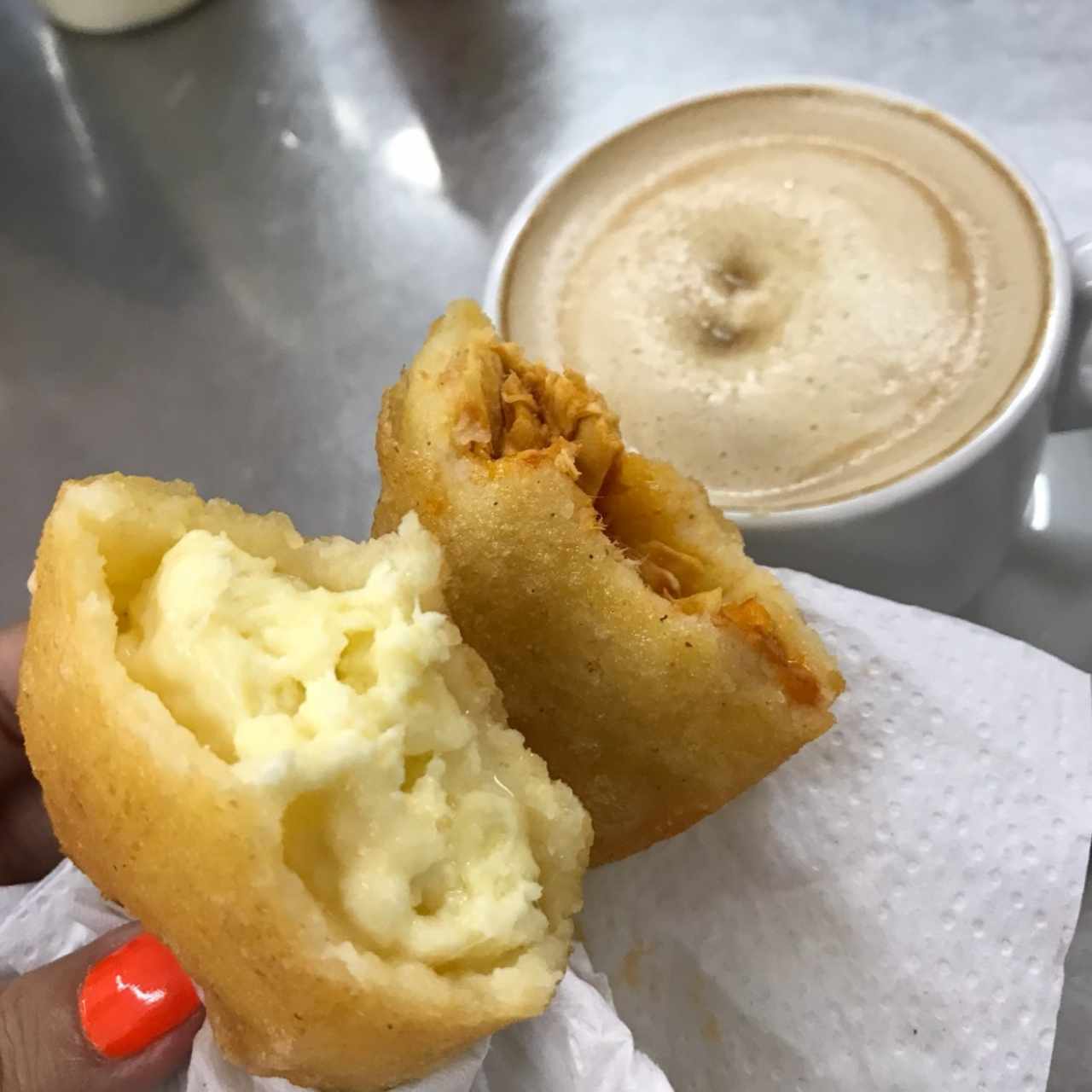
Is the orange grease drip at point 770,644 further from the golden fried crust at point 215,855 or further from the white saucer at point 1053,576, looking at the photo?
the white saucer at point 1053,576

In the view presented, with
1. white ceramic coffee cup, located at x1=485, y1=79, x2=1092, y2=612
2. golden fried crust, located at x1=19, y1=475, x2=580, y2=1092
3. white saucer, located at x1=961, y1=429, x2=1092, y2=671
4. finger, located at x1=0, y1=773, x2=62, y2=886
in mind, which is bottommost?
finger, located at x1=0, y1=773, x2=62, y2=886

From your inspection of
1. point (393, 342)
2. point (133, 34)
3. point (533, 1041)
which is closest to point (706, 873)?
point (533, 1041)

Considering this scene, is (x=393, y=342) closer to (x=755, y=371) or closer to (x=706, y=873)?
(x=755, y=371)

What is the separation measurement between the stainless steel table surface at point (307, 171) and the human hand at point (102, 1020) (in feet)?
2.38

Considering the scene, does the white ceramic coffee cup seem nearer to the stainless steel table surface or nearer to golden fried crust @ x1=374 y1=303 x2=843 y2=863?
golden fried crust @ x1=374 y1=303 x2=843 y2=863

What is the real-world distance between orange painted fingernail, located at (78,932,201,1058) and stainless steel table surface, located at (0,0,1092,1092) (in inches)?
28.6

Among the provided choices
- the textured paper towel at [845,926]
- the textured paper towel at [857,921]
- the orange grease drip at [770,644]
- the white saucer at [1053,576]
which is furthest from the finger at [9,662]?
the white saucer at [1053,576]

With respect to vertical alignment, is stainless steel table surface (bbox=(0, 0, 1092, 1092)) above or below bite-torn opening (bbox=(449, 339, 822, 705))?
below

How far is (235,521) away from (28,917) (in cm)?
36

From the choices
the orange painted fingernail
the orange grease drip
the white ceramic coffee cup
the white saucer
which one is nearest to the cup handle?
the white ceramic coffee cup

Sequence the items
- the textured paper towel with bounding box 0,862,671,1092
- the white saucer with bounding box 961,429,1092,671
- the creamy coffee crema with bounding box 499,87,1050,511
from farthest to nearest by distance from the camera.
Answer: the white saucer with bounding box 961,429,1092,671 → the creamy coffee crema with bounding box 499,87,1050,511 → the textured paper towel with bounding box 0,862,671,1092

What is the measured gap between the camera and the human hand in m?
0.65

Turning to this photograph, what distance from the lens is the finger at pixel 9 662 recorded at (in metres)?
1.00

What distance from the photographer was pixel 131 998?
2.14 ft
